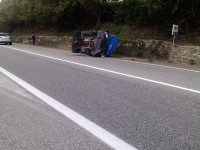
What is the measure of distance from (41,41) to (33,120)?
26.9m

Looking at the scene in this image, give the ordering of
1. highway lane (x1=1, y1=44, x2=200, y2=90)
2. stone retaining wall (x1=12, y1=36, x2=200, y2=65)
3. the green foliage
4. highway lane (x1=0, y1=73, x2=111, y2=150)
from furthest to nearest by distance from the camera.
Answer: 1. the green foliage
2. stone retaining wall (x1=12, y1=36, x2=200, y2=65)
3. highway lane (x1=1, y1=44, x2=200, y2=90)
4. highway lane (x1=0, y1=73, x2=111, y2=150)

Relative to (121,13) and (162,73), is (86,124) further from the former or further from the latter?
(121,13)

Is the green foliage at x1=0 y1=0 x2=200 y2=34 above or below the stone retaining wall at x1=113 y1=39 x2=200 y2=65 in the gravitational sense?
above

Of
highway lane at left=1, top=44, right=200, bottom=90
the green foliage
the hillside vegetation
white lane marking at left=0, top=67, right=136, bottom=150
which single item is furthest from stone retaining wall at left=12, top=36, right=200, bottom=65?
white lane marking at left=0, top=67, right=136, bottom=150

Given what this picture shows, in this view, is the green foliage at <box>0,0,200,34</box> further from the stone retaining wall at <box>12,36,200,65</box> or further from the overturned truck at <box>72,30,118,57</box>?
the overturned truck at <box>72,30,118,57</box>

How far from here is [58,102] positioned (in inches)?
160

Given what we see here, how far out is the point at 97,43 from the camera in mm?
13227

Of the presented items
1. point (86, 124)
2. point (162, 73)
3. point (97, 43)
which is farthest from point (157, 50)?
point (86, 124)

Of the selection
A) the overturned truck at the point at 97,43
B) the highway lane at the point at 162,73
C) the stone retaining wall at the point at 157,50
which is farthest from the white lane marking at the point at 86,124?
the stone retaining wall at the point at 157,50

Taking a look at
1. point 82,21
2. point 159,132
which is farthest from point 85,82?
point 82,21

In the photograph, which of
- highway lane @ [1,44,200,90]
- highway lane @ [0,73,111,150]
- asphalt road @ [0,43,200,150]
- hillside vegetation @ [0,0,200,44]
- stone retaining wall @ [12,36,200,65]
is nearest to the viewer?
highway lane @ [0,73,111,150]

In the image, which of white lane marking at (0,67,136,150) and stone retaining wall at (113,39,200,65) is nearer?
white lane marking at (0,67,136,150)

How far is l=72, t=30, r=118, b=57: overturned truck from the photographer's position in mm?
13180

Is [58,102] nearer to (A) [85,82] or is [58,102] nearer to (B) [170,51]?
(A) [85,82]
